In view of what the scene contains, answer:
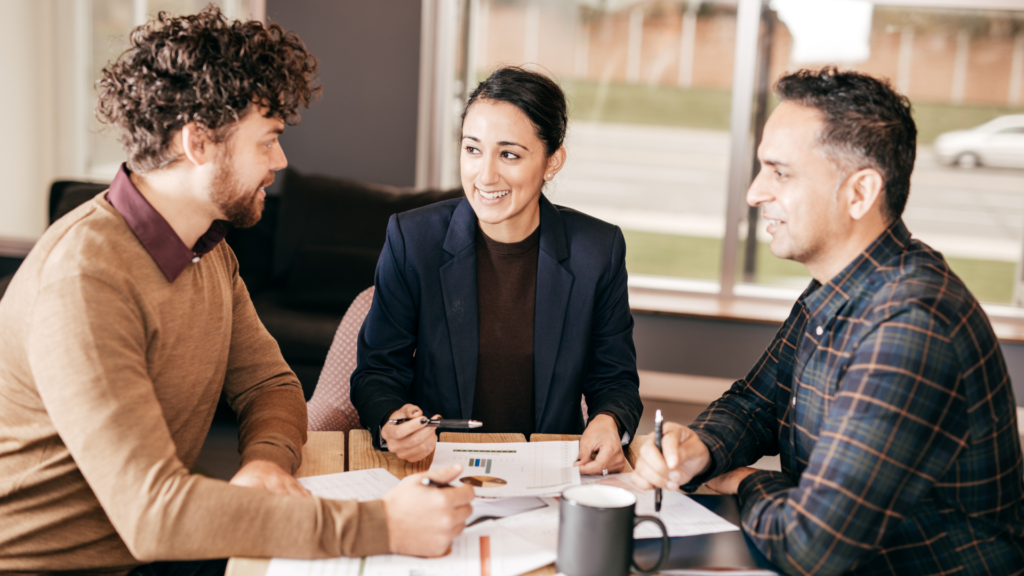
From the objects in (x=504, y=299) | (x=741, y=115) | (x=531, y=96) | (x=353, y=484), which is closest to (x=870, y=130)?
(x=531, y=96)

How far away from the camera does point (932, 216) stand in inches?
150

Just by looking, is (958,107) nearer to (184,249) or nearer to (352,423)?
(352,423)

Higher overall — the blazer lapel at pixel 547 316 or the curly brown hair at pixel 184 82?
the curly brown hair at pixel 184 82

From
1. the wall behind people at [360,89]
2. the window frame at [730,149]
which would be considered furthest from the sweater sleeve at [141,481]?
the wall behind people at [360,89]

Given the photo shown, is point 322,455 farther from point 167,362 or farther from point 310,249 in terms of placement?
point 310,249

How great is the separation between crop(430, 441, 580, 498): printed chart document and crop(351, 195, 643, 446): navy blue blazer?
1.03 feet

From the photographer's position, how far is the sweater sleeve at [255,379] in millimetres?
1342

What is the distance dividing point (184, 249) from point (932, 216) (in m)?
3.66

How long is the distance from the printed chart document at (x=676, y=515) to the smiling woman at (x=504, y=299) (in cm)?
39

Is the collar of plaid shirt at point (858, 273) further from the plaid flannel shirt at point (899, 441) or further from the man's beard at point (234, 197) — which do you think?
the man's beard at point (234, 197)

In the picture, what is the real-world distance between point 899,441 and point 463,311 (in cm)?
92

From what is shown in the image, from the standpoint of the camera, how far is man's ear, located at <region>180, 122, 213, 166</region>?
3.85 ft

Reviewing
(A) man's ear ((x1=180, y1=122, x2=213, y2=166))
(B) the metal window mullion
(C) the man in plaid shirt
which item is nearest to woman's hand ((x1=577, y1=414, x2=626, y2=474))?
(C) the man in plaid shirt

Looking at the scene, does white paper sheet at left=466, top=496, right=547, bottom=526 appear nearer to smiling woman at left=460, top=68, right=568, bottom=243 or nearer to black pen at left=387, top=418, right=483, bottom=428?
black pen at left=387, top=418, right=483, bottom=428
